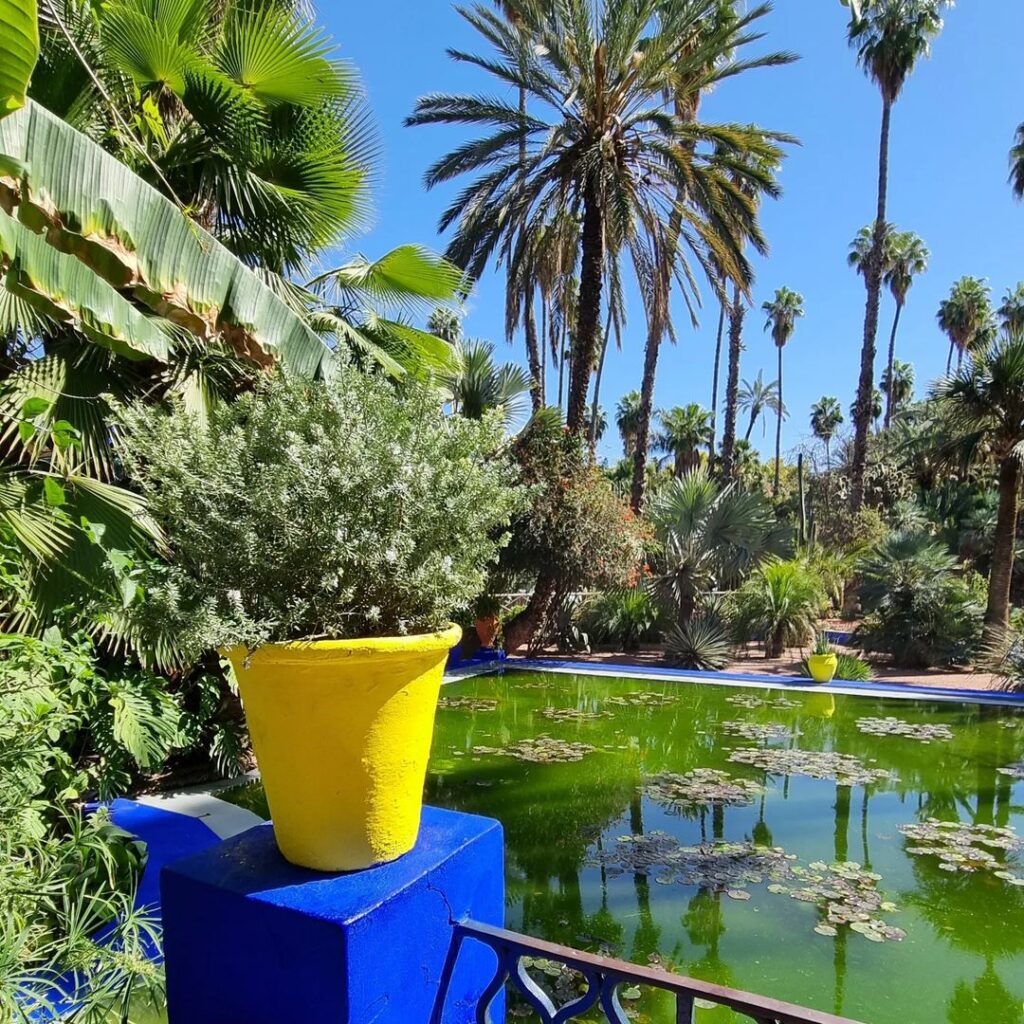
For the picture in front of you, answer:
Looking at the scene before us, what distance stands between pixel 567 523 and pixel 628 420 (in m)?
42.7

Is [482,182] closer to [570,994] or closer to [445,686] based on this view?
[445,686]

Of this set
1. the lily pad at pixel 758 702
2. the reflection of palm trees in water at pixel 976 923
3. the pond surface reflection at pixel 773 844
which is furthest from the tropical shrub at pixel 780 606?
the reflection of palm trees in water at pixel 976 923

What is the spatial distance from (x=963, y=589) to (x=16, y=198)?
16.2 meters

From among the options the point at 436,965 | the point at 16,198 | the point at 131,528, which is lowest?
the point at 436,965

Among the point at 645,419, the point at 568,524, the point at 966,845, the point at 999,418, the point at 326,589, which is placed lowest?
the point at 966,845

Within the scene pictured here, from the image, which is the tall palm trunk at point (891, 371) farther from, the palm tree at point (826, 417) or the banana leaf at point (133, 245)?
the banana leaf at point (133, 245)

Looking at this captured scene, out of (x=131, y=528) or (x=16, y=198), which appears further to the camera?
(x=131, y=528)

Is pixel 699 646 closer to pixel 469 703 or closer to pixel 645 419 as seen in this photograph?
pixel 469 703

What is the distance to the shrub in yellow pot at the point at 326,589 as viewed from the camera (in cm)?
162

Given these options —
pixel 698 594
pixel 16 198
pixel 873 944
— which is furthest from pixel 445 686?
pixel 16 198

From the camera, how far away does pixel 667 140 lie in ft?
38.9

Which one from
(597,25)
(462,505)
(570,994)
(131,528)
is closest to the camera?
(462,505)

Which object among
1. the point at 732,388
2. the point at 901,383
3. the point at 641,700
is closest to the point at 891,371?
the point at 901,383

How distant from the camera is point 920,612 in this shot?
13.9m
